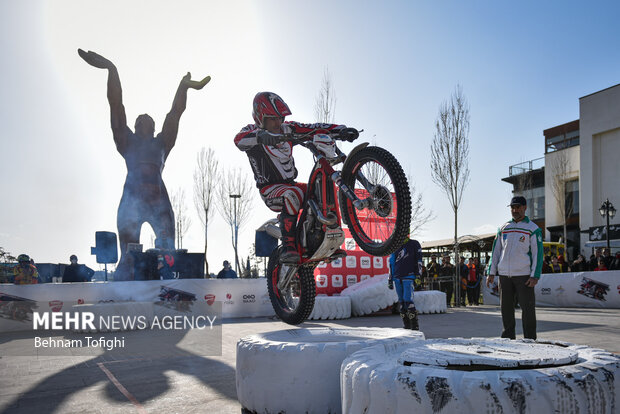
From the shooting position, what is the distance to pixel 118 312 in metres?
12.6

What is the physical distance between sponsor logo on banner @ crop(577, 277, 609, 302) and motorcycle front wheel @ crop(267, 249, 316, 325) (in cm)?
1434

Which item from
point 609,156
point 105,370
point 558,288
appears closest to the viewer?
point 105,370

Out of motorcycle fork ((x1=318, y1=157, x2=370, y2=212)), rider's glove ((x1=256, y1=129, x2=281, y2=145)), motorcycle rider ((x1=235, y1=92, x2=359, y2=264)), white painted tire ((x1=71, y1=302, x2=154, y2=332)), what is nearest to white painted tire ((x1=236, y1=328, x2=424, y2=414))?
motorcycle fork ((x1=318, y1=157, x2=370, y2=212))

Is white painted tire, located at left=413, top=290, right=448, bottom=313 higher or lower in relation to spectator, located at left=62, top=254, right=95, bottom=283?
lower

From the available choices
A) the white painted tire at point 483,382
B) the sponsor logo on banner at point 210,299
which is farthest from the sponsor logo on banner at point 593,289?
the white painted tire at point 483,382

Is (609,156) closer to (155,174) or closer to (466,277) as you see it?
(466,277)

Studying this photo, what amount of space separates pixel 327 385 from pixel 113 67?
19302mm

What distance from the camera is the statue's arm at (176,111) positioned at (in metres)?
20.3

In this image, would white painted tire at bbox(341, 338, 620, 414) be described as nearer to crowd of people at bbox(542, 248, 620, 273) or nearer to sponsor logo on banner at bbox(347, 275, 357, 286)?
sponsor logo on banner at bbox(347, 275, 357, 286)

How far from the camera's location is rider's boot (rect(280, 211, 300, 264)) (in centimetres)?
463

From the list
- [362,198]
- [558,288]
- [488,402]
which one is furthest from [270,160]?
[558,288]

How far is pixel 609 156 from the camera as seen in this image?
3167 cm

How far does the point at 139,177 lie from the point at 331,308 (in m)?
10.5

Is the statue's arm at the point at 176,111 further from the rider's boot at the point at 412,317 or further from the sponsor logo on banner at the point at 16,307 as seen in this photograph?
the rider's boot at the point at 412,317
